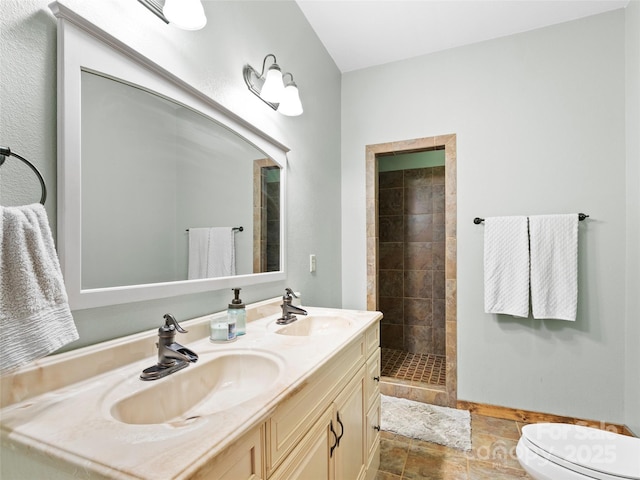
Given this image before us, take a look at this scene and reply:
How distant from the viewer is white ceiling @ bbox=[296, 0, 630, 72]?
198cm

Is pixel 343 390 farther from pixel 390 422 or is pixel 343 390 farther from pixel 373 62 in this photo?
pixel 373 62

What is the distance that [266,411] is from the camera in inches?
25.3

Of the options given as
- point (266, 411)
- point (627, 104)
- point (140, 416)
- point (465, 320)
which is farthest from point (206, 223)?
point (627, 104)

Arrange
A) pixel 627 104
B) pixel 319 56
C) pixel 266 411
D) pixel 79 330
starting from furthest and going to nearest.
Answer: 1. pixel 319 56
2. pixel 627 104
3. pixel 79 330
4. pixel 266 411

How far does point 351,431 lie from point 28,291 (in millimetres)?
1132

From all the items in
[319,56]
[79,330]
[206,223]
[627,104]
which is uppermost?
[319,56]

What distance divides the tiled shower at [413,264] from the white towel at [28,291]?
9.74ft

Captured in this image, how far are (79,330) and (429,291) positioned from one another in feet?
10.2

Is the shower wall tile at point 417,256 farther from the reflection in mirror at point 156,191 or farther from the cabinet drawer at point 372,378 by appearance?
the reflection in mirror at point 156,191

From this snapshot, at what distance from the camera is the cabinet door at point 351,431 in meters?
1.11

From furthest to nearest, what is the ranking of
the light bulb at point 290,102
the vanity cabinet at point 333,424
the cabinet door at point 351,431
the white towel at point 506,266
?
the white towel at point 506,266
the light bulb at point 290,102
the cabinet door at point 351,431
the vanity cabinet at point 333,424

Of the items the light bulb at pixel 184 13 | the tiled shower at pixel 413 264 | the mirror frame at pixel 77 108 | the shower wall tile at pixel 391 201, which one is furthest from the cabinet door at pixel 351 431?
the shower wall tile at pixel 391 201

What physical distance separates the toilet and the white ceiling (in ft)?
7.79

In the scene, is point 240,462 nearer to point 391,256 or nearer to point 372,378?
point 372,378
